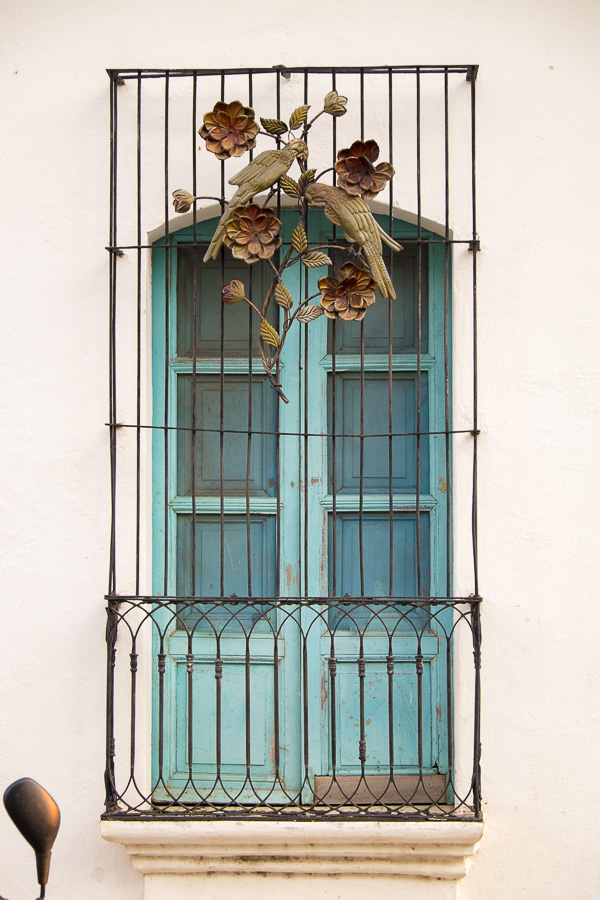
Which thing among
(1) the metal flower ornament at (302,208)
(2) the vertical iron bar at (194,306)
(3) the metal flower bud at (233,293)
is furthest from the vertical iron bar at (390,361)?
(2) the vertical iron bar at (194,306)

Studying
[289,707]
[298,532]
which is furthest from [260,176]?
[289,707]

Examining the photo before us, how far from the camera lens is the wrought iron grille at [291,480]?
2525mm

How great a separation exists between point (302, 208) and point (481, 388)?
795 millimetres

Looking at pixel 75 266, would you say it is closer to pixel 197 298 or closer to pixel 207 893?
pixel 197 298

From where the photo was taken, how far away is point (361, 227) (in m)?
2.41

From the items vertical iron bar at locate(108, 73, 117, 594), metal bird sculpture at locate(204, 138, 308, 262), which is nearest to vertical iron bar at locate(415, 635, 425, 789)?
vertical iron bar at locate(108, 73, 117, 594)

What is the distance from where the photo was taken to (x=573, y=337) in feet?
8.40

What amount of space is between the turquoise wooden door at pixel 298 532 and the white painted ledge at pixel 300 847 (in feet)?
0.54

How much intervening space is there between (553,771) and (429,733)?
391 mm

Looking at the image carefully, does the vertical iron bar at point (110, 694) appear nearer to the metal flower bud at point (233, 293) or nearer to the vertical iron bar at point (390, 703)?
the vertical iron bar at point (390, 703)

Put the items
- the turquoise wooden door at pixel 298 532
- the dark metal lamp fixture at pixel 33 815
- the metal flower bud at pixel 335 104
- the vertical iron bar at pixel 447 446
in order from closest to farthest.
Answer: the dark metal lamp fixture at pixel 33 815
the metal flower bud at pixel 335 104
the vertical iron bar at pixel 447 446
the turquoise wooden door at pixel 298 532

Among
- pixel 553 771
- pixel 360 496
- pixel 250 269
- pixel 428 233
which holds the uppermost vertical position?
pixel 428 233

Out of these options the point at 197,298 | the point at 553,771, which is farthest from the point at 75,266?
the point at 553,771

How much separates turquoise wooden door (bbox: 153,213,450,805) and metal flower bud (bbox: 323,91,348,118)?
41cm
